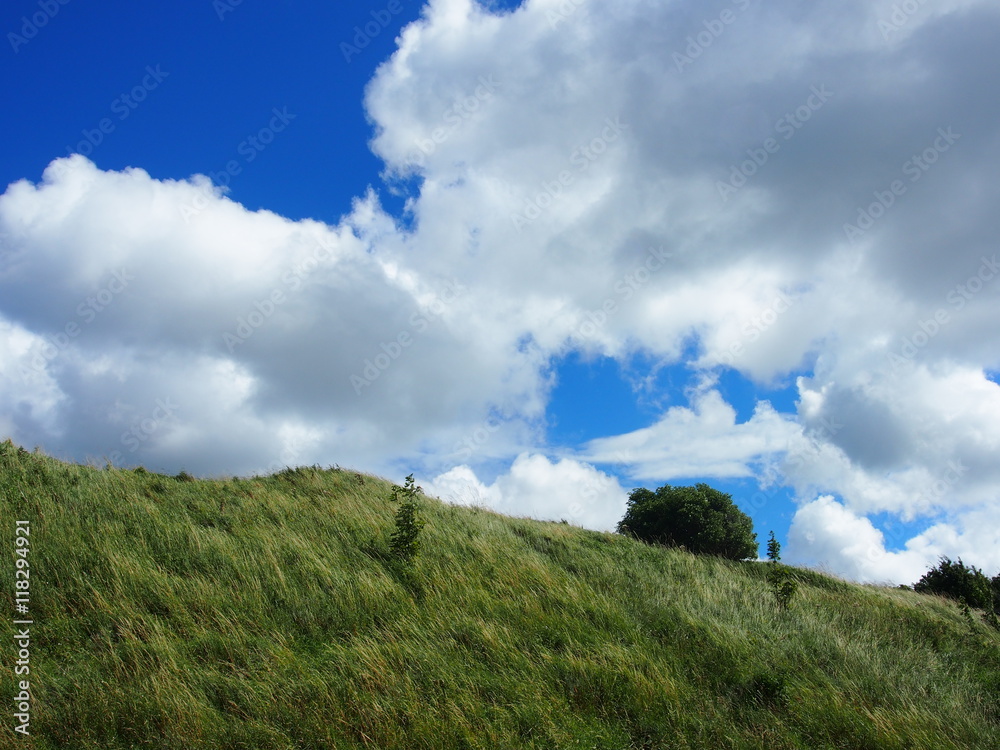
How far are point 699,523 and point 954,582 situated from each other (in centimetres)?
990

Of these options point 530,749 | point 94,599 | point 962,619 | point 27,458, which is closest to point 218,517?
point 94,599

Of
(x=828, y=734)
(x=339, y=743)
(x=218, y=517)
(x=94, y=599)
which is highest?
(x=218, y=517)

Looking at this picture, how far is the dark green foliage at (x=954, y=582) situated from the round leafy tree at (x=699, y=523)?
267 inches

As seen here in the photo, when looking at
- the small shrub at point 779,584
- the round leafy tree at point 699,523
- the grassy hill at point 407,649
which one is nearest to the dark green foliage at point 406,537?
the grassy hill at point 407,649

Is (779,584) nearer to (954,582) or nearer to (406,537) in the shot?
(406,537)

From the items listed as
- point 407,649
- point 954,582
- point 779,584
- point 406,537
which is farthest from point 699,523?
point 407,649

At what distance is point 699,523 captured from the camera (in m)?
27.1

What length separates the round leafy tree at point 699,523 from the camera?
2703 cm

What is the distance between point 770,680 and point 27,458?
1660cm

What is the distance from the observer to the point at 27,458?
1419 cm

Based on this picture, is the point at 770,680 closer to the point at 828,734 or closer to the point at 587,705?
the point at 828,734

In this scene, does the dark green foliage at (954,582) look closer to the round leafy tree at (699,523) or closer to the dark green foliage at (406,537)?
the round leafy tree at (699,523)

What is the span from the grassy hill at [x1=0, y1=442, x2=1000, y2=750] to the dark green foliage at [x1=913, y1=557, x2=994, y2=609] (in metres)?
11.4

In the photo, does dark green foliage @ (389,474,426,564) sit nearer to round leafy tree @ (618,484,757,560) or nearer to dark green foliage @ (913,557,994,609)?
round leafy tree @ (618,484,757,560)
